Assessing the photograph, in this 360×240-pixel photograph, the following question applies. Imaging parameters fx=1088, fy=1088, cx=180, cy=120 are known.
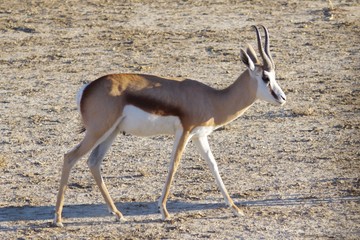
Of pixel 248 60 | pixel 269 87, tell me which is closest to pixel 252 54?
pixel 248 60

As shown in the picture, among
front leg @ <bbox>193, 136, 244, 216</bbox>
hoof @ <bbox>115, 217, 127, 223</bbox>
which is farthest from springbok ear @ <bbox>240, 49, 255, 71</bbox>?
hoof @ <bbox>115, 217, 127, 223</bbox>

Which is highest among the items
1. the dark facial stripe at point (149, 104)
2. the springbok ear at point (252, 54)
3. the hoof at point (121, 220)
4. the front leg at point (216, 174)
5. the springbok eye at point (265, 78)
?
the springbok ear at point (252, 54)

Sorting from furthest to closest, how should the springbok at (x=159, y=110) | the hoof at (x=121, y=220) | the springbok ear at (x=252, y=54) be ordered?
the springbok ear at (x=252, y=54) < the hoof at (x=121, y=220) < the springbok at (x=159, y=110)

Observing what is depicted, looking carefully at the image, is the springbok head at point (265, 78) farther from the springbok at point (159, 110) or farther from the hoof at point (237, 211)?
the hoof at point (237, 211)

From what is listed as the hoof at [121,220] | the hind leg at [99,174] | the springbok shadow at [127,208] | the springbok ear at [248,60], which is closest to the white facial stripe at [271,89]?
the springbok ear at [248,60]

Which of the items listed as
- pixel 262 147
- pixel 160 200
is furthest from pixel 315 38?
pixel 160 200

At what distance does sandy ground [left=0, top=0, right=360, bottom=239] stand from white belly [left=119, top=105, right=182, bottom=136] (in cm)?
85

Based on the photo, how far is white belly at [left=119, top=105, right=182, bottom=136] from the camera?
10227 millimetres

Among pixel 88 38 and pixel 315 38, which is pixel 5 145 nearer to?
pixel 88 38

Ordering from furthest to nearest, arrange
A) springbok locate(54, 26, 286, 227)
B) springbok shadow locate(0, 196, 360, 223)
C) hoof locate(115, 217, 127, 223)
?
springbok shadow locate(0, 196, 360, 223), hoof locate(115, 217, 127, 223), springbok locate(54, 26, 286, 227)

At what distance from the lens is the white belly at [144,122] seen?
33.6 ft

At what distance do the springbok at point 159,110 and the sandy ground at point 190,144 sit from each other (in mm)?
433

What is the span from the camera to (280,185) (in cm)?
1145

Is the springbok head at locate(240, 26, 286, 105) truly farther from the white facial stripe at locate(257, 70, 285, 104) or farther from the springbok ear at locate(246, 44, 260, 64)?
the springbok ear at locate(246, 44, 260, 64)
